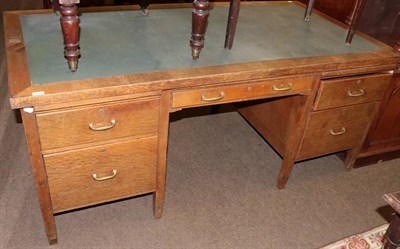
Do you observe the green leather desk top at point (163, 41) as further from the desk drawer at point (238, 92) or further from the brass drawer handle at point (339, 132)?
the brass drawer handle at point (339, 132)

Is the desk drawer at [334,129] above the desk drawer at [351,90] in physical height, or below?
below

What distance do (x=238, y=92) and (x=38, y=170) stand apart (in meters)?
0.78

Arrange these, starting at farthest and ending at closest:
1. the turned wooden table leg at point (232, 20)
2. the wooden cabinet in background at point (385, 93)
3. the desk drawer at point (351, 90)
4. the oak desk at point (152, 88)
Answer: the wooden cabinet in background at point (385, 93) < the desk drawer at point (351, 90) < the turned wooden table leg at point (232, 20) < the oak desk at point (152, 88)

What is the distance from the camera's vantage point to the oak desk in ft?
3.95

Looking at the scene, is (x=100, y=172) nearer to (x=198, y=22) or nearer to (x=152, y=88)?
(x=152, y=88)

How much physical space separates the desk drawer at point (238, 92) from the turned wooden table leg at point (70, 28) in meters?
0.36

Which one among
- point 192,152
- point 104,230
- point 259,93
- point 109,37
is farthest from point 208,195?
point 109,37

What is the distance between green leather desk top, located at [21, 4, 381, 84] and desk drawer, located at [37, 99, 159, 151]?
11 centimetres

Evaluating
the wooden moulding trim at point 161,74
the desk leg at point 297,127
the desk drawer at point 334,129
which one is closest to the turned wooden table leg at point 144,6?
the wooden moulding trim at point 161,74

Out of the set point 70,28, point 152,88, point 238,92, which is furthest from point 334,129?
point 70,28

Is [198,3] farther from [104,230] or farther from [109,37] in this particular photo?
[104,230]

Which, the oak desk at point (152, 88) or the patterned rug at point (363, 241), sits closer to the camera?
the oak desk at point (152, 88)

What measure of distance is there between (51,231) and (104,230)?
23 cm

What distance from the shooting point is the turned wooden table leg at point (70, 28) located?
109 centimetres
